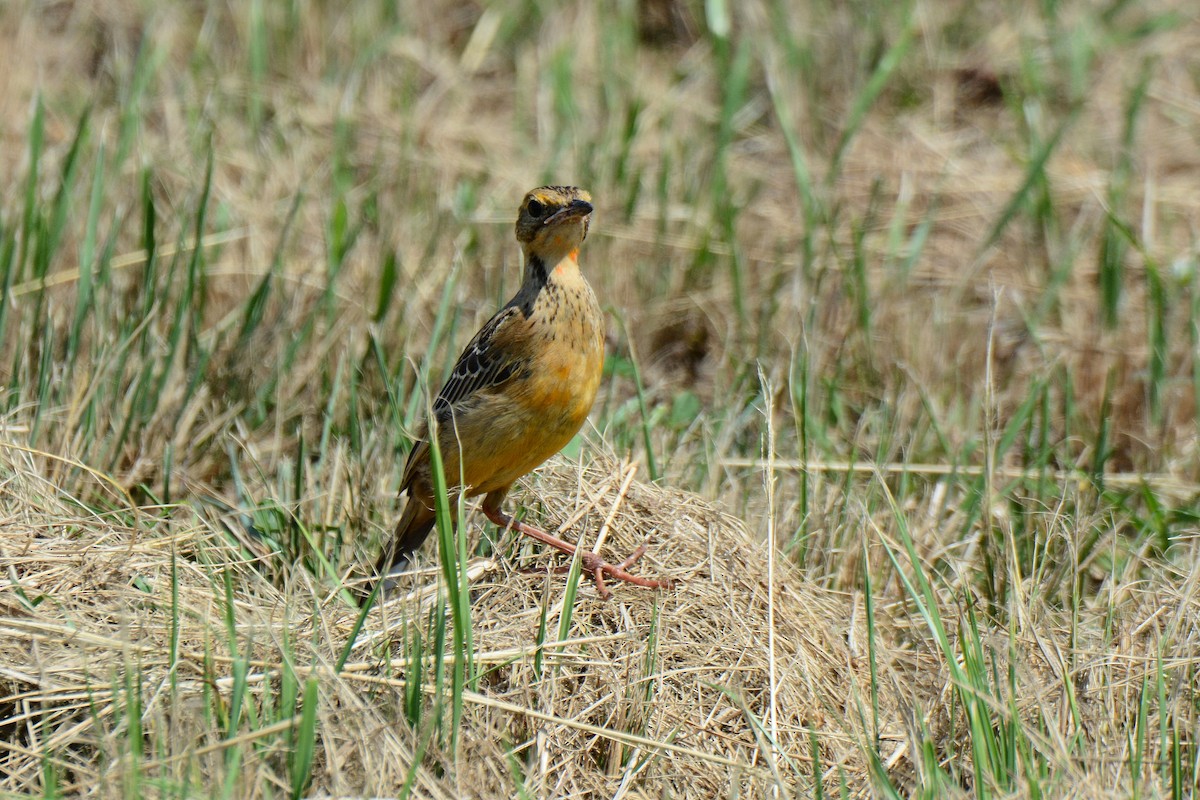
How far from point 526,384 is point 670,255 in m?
2.66

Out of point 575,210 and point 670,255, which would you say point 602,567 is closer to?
point 575,210

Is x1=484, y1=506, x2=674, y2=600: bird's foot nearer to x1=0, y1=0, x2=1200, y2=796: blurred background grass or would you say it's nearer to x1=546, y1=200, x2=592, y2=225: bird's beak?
x1=0, y1=0, x2=1200, y2=796: blurred background grass

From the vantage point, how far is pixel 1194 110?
8508mm

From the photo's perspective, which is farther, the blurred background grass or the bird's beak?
the blurred background grass

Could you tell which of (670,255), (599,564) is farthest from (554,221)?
(670,255)

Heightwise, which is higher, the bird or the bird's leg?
the bird

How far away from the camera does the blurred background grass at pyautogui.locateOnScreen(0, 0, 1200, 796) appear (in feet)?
17.3

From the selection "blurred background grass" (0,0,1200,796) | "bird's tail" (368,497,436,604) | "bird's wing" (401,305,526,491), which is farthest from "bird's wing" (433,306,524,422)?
"bird's tail" (368,497,436,604)

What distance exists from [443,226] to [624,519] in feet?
9.40

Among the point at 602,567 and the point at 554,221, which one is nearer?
the point at 602,567

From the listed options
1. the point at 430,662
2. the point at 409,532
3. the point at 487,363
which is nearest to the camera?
the point at 430,662

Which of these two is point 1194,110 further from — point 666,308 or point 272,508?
point 272,508

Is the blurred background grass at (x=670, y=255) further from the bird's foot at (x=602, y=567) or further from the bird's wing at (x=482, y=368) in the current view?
the bird's foot at (x=602, y=567)

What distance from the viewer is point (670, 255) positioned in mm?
7285
